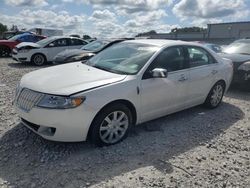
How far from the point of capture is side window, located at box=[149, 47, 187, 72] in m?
4.48

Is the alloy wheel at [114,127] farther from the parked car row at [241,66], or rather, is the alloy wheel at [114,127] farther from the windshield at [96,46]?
the windshield at [96,46]

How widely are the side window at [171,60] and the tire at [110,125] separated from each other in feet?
2.96

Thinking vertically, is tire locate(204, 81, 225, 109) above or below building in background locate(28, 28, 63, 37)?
below

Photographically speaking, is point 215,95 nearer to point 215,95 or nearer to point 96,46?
point 215,95

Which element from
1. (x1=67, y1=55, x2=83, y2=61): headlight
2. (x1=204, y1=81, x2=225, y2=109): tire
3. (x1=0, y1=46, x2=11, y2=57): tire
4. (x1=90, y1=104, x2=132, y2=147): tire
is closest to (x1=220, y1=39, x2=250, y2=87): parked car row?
(x1=204, y1=81, x2=225, y2=109): tire

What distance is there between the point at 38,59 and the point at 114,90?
10.3 meters

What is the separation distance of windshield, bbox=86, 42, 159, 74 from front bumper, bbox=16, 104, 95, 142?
105cm

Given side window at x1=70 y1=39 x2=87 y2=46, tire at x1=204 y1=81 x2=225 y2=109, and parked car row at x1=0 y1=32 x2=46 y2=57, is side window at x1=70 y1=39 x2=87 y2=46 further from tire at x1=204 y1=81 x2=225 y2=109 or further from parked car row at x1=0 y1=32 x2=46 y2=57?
tire at x1=204 y1=81 x2=225 y2=109

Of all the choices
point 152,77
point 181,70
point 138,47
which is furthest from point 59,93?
point 181,70

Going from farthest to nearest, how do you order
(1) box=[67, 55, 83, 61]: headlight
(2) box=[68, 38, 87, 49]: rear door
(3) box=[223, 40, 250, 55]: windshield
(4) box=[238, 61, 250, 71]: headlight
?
(2) box=[68, 38, 87, 49]: rear door
(1) box=[67, 55, 83, 61]: headlight
(3) box=[223, 40, 250, 55]: windshield
(4) box=[238, 61, 250, 71]: headlight

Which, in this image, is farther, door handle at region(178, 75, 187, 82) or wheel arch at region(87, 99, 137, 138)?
door handle at region(178, 75, 187, 82)

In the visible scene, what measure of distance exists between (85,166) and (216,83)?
361 centimetres

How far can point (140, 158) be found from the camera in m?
3.70

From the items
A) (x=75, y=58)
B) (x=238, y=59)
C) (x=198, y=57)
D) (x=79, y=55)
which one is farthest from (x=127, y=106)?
(x=79, y=55)
